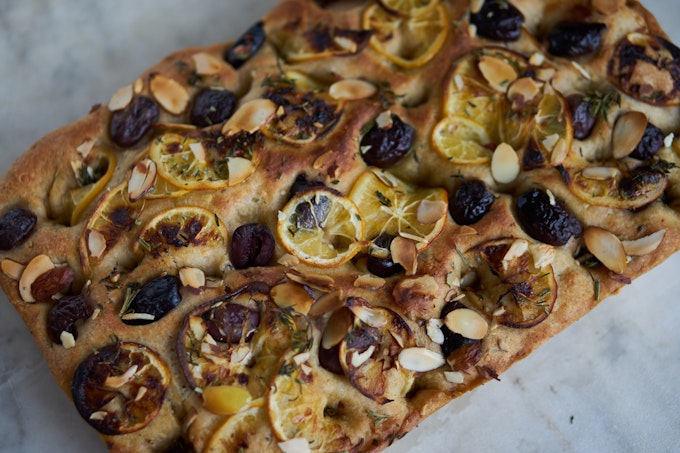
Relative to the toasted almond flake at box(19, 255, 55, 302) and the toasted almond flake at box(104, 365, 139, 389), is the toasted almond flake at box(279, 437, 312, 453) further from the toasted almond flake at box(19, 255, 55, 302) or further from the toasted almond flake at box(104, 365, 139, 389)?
the toasted almond flake at box(19, 255, 55, 302)

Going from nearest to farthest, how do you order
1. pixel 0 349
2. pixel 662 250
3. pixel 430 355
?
pixel 430 355 < pixel 662 250 < pixel 0 349

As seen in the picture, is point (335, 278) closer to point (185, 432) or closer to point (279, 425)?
point (279, 425)

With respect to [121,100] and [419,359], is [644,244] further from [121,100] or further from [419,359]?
[121,100]

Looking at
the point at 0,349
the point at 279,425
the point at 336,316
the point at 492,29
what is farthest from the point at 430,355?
the point at 0,349

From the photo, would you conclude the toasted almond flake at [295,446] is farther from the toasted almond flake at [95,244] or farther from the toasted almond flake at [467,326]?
the toasted almond flake at [95,244]

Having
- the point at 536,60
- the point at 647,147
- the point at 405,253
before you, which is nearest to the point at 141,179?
the point at 405,253

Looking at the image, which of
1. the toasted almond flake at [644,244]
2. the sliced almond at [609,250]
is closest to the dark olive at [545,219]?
the sliced almond at [609,250]
